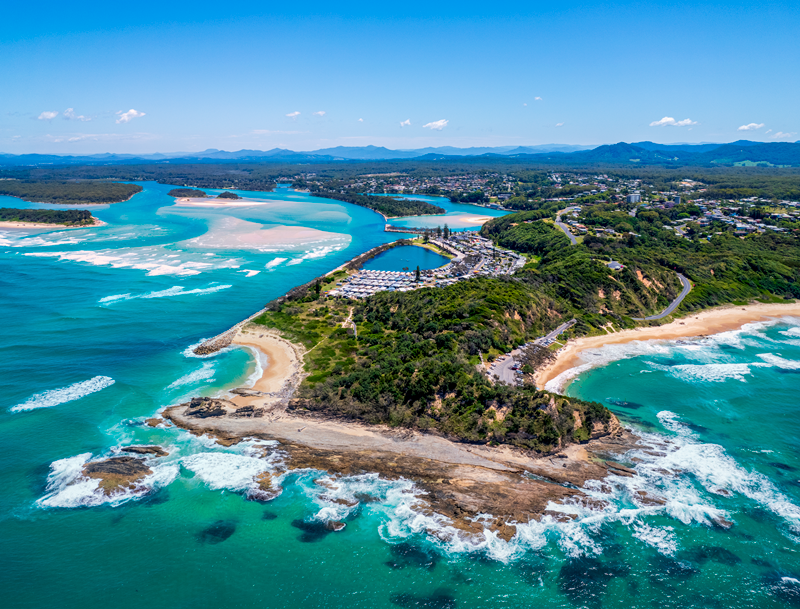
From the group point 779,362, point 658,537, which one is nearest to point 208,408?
point 658,537

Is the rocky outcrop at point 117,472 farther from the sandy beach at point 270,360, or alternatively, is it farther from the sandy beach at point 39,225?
the sandy beach at point 39,225

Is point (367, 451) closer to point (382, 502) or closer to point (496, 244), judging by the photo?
point (382, 502)

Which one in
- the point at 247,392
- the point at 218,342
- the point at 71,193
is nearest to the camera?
the point at 247,392

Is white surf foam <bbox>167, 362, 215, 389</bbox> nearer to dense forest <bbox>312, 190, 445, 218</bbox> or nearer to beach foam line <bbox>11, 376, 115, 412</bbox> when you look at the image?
beach foam line <bbox>11, 376, 115, 412</bbox>

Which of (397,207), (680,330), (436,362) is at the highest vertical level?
(397,207)

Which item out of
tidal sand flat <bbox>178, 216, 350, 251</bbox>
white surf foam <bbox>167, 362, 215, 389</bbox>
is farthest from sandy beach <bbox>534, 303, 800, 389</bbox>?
tidal sand flat <bbox>178, 216, 350, 251</bbox>

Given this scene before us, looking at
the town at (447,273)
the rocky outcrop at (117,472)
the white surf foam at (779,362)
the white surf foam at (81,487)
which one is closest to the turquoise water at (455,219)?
the town at (447,273)

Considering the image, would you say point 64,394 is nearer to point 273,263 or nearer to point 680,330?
point 273,263
